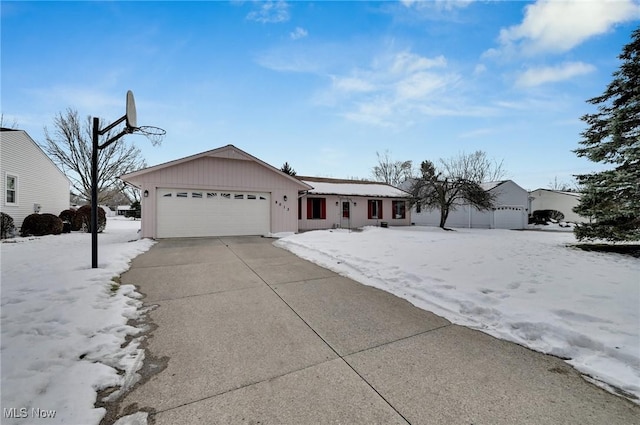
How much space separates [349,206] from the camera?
17828 mm

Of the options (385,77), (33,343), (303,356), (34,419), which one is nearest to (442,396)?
(303,356)

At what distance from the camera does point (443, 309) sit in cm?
375

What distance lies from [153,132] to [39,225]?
10663 millimetres

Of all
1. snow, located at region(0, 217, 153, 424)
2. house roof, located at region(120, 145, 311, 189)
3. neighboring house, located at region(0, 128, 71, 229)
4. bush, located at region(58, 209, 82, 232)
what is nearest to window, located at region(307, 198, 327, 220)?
house roof, located at region(120, 145, 311, 189)

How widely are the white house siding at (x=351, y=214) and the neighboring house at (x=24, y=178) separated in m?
13.4

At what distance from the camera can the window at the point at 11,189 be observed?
445 inches

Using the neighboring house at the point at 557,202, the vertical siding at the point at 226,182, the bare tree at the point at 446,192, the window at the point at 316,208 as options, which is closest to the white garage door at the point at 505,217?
the bare tree at the point at 446,192

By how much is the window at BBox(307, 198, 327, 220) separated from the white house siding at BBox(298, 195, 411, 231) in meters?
0.20

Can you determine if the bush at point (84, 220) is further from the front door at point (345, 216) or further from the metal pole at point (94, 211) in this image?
the front door at point (345, 216)

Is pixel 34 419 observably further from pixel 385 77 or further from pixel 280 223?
pixel 385 77

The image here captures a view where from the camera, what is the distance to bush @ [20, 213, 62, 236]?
11.6 metres

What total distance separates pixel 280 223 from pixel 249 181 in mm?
2584

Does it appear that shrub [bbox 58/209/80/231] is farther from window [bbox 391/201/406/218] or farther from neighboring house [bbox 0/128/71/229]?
window [bbox 391/201/406/218]

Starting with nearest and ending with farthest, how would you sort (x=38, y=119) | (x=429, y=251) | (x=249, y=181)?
(x=429, y=251), (x=249, y=181), (x=38, y=119)
